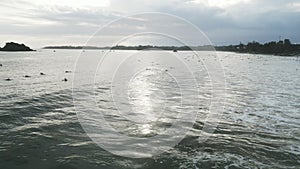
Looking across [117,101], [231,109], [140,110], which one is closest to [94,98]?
[117,101]

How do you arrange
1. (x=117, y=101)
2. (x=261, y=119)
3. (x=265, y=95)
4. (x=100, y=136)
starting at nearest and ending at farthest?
(x=100, y=136) < (x=261, y=119) < (x=117, y=101) < (x=265, y=95)

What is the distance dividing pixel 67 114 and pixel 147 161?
1131cm

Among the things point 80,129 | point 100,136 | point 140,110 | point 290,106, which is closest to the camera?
point 100,136

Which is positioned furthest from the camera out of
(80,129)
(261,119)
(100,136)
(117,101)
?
(117,101)

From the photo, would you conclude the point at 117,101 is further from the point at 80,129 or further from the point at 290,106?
the point at 290,106

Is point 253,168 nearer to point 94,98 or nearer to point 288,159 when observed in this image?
point 288,159

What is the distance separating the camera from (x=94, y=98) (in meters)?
30.8

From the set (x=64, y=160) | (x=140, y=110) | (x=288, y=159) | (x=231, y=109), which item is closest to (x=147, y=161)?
(x=64, y=160)

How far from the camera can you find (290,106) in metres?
27.2

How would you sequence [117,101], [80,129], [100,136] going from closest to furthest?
[100,136]
[80,129]
[117,101]

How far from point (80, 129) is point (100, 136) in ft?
6.82

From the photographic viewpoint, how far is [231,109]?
25641 millimetres

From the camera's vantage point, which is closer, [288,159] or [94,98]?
[288,159]

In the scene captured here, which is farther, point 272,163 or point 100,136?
point 100,136
